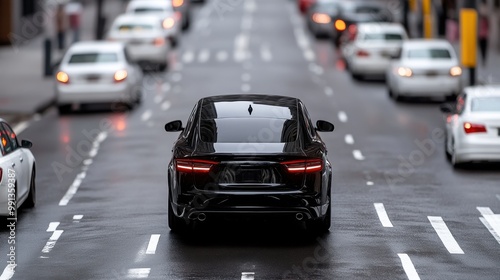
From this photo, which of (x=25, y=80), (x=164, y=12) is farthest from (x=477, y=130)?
(x=164, y=12)

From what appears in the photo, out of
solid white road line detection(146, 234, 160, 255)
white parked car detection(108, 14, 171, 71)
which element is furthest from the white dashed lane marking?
solid white road line detection(146, 234, 160, 255)

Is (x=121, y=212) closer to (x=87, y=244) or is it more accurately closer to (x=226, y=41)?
(x=87, y=244)

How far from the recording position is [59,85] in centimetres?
3219

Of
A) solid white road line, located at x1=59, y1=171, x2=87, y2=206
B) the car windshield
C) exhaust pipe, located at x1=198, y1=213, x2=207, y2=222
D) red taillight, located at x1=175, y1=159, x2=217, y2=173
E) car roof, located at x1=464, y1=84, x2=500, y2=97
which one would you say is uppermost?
red taillight, located at x1=175, y1=159, x2=217, y2=173

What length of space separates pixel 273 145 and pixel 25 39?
143ft

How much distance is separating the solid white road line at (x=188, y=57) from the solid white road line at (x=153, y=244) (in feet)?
107

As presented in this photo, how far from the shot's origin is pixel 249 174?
1454 cm

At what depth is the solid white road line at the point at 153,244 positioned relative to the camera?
14648 mm

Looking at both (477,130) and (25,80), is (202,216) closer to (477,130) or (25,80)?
(477,130)

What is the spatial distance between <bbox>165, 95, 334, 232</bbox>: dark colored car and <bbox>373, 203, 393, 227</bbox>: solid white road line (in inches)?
62.7

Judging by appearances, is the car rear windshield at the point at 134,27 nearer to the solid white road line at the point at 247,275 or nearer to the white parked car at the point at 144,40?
the white parked car at the point at 144,40

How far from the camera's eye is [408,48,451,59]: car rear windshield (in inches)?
1405

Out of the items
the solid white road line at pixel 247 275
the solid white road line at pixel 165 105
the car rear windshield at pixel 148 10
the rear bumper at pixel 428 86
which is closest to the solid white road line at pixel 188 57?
the car rear windshield at pixel 148 10

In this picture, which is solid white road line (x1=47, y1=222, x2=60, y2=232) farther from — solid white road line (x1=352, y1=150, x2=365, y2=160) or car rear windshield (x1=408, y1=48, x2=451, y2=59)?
car rear windshield (x1=408, y1=48, x2=451, y2=59)
